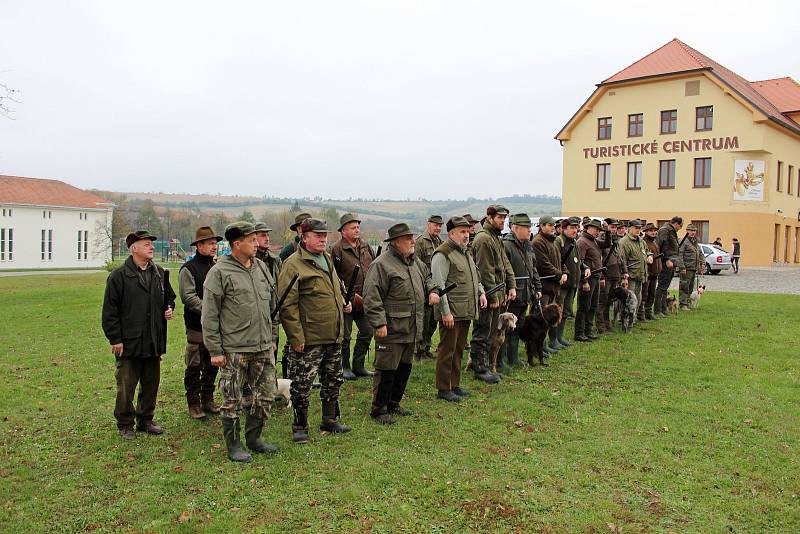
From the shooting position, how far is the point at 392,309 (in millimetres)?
6930

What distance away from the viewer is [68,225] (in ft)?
214

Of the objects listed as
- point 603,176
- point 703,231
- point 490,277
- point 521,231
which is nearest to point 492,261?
point 490,277

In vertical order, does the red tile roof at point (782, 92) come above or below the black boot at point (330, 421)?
above

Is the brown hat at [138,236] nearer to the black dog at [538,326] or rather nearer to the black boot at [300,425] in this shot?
the black boot at [300,425]

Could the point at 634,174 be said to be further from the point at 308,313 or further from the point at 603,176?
the point at 308,313

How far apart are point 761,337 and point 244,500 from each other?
10.3 metres

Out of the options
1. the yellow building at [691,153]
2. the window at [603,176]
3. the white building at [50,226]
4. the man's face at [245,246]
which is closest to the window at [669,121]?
the yellow building at [691,153]

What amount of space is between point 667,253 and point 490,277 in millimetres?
7296

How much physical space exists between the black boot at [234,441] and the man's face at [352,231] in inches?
130

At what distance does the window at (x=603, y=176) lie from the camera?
42500 mm

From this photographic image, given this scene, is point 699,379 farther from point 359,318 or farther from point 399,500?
point 399,500

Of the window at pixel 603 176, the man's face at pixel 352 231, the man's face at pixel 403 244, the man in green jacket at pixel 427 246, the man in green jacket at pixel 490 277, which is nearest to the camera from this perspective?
the man's face at pixel 403 244

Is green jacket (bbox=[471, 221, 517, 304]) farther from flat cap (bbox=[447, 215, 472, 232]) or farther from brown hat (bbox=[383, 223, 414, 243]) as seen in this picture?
brown hat (bbox=[383, 223, 414, 243])

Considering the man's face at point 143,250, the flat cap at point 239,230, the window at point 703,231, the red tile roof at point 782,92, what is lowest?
the man's face at point 143,250
